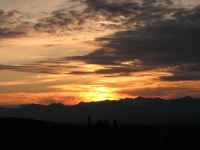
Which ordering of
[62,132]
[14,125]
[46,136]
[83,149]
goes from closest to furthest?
[83,149] < [46,136] < [62,132] < [14,125]

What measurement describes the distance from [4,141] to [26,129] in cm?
1162

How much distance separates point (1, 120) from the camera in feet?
314

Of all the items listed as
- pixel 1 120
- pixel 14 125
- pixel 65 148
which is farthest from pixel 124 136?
pixel 1 120

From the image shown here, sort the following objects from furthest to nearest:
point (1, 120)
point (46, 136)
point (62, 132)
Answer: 1. point (1, 120)
2. point (62, 132)
3. point (46, 136)

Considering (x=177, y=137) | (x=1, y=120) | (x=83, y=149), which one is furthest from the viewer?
(x=1, y=120)

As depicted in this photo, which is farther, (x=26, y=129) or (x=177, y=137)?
(x=26, y=129)

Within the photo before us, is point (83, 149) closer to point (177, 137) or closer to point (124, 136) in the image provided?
point (124, 136)

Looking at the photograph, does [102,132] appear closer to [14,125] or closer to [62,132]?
[62,132]

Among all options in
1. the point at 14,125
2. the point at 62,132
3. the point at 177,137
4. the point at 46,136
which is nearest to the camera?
the point at 177,137

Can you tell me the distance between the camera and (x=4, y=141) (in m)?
71.4

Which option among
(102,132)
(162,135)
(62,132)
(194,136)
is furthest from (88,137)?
(194,136)

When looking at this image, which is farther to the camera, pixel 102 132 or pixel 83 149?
pixel 102 132

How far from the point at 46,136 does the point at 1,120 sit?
26118 mm

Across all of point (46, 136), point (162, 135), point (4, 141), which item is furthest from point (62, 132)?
point (162, 135)
